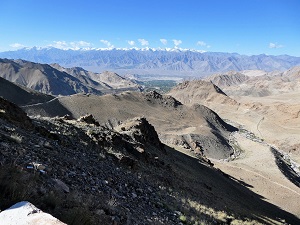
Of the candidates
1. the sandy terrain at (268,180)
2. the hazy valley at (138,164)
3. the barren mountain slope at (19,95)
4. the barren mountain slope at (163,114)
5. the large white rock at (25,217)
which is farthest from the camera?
the barren mountain slope at (19,95)

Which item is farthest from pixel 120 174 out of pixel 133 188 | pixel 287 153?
pixel 287 153

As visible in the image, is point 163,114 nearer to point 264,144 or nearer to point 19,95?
point 264,144

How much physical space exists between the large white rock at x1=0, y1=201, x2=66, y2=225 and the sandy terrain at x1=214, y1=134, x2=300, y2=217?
38.3 metres

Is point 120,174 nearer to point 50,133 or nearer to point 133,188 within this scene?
point 133,188

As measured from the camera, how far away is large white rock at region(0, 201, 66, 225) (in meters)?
4.38

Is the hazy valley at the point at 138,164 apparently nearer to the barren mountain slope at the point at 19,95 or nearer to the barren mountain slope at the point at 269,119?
the barren mountain slope at the point at 19,95

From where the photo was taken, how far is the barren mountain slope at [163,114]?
78613 mm

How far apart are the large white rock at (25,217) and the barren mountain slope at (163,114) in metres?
68.5

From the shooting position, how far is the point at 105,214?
774cm

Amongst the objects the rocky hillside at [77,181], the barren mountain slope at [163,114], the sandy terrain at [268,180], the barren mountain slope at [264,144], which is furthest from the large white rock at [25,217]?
the barren mountain slope at [163,114]

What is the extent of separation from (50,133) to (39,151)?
18.5 feet

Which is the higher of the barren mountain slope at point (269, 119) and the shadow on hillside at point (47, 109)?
the shadow on hillside at point (47, 109)

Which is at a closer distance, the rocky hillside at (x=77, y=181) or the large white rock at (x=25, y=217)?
the large white rock at (x=25, y=217)

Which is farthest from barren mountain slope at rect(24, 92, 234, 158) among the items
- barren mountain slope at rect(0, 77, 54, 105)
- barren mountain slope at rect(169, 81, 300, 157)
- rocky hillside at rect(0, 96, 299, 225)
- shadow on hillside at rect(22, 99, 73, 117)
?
rocky hillside at rect(0, 96, 299, 225)
